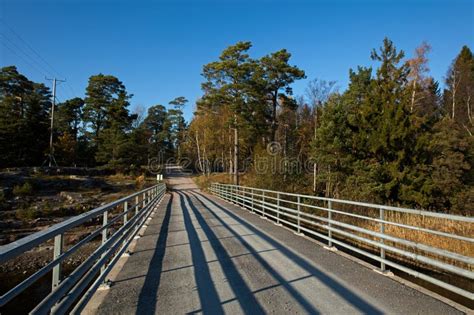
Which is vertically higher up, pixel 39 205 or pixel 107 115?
pixel 107 115

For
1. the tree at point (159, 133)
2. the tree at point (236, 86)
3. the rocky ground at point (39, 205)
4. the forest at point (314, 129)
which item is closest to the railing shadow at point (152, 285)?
the rocky ground at point (39, 205)

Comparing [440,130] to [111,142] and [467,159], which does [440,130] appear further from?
[111,142]

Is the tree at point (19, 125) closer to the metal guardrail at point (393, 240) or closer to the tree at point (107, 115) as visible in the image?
the tree at point (107, 115)

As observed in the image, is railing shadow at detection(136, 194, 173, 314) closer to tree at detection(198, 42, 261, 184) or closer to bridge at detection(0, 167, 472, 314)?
bridge at detection(0, 167, 472, 314)

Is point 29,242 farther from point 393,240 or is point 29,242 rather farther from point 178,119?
point 178,119

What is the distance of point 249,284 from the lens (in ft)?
14.2

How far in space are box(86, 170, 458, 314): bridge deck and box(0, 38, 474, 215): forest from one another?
12.6 metres

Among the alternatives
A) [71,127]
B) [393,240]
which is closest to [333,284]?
[393,240]

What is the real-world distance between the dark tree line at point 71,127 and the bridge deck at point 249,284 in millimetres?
42385

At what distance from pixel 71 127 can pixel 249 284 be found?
63415 mm

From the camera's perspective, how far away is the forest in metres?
18.3

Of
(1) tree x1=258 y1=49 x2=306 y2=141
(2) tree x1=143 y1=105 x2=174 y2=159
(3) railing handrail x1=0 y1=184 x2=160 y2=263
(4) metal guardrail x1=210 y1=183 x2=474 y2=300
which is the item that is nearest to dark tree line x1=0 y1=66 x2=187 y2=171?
(2) tree x1=143 y1=105 x2=174 y2=159

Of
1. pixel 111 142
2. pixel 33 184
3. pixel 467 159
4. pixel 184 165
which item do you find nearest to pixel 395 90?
pixel 467 159

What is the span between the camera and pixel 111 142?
4662 cm
